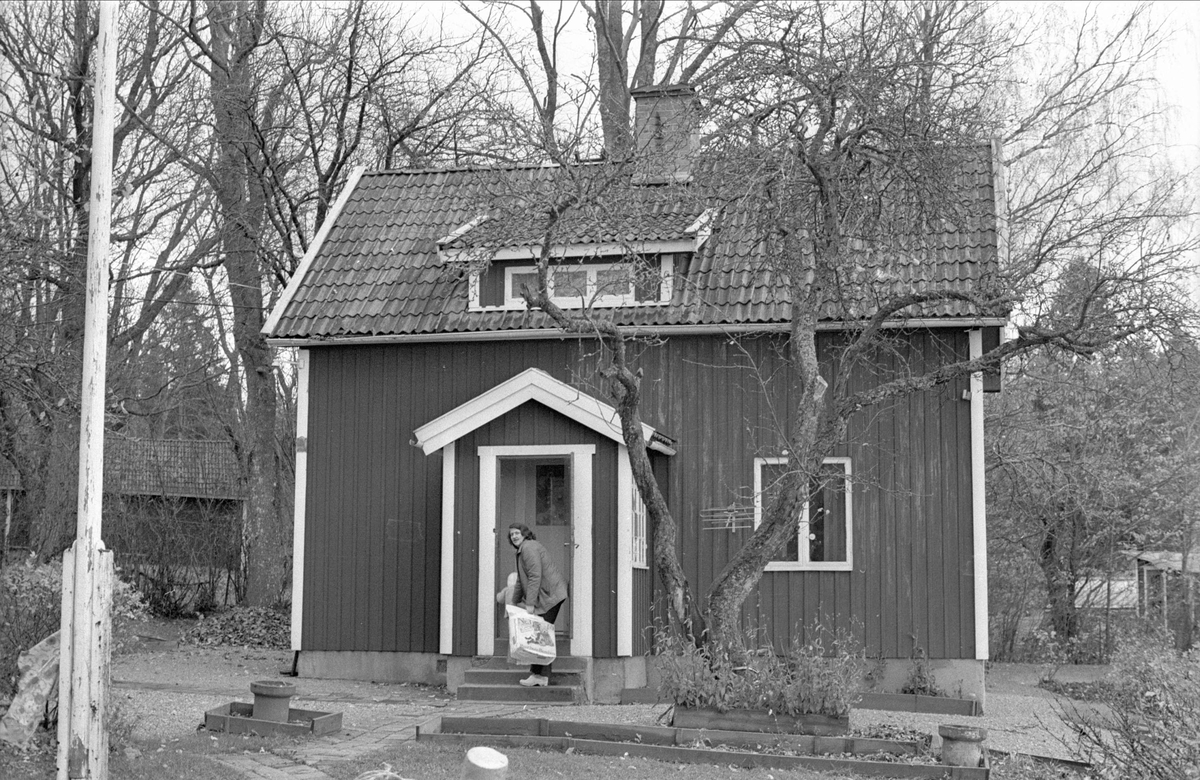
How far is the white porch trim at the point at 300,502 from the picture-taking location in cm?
1753

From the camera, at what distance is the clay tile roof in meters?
16.4

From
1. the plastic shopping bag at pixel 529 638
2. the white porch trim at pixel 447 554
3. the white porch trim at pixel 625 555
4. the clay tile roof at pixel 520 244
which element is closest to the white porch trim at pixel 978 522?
the clay tile roof at pixel 520 244

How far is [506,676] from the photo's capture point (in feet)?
50.4

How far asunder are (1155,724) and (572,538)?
913 cm

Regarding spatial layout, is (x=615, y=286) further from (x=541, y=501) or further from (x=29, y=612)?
(x=29, y=612)

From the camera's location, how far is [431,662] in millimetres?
17172

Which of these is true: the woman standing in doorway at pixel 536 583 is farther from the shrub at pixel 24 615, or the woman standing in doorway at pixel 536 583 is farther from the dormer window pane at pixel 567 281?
the shrub at pixel 24 615

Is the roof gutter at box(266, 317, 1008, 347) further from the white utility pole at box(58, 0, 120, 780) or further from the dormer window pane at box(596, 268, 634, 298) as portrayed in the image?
the white utility pole at box(58, 0, 120, 780)

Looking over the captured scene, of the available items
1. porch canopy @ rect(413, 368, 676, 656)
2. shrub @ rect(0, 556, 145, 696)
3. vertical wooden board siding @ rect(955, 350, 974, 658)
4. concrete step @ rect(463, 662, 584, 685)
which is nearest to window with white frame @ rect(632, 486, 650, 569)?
porch canopy @ rect(413, 368, 676, 656)

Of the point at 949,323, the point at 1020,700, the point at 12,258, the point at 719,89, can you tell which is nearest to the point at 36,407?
the point at 12,258

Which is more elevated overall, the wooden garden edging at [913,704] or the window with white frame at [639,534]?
the window with white frame at [639,534]

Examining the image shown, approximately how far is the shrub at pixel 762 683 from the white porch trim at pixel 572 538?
132 inches

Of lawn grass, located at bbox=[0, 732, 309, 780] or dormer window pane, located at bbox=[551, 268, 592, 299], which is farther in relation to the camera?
dormer window pane, located at bbox=[551, 268, 592, 299]

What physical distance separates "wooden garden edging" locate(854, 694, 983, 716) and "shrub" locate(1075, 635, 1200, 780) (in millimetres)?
7104
